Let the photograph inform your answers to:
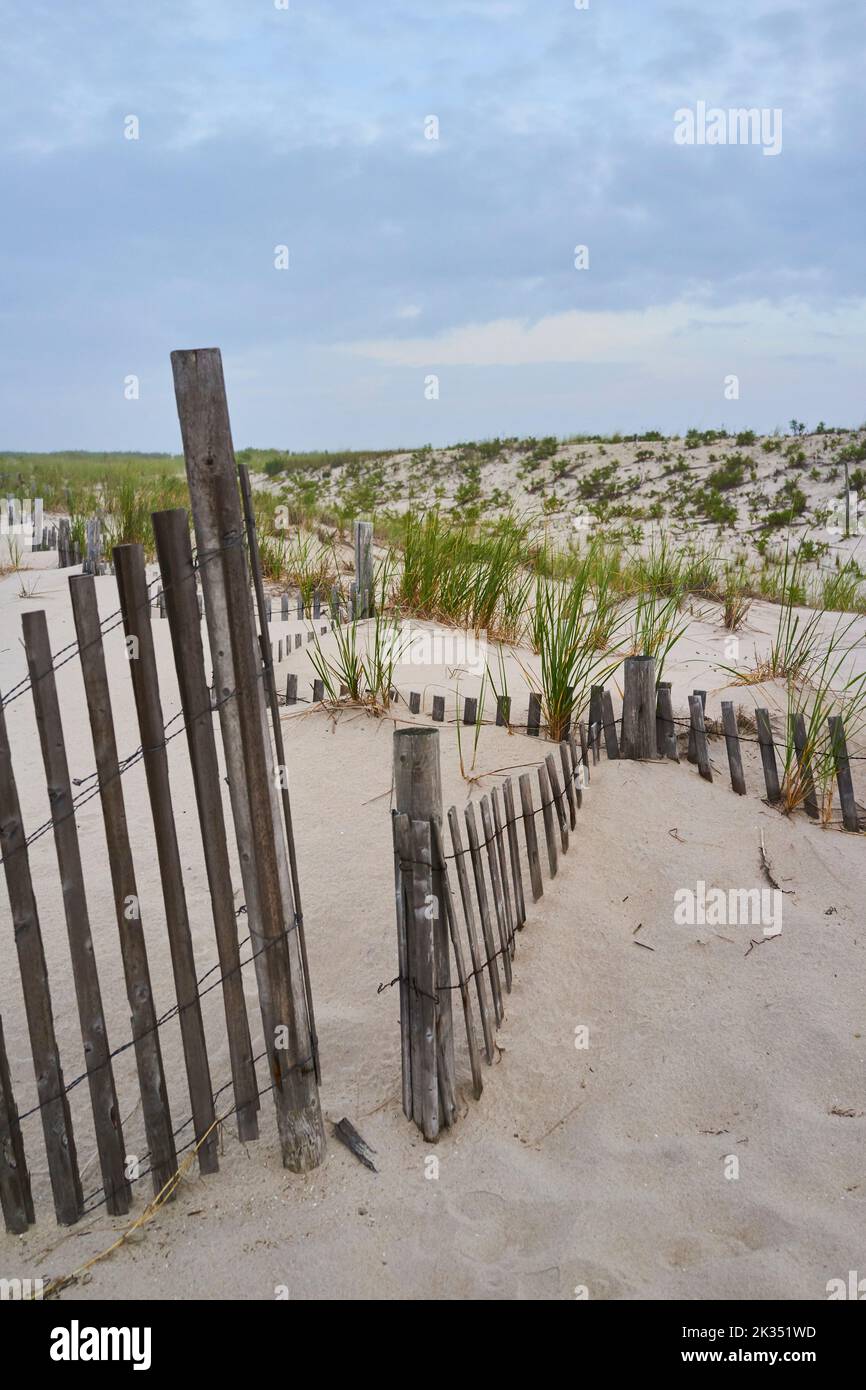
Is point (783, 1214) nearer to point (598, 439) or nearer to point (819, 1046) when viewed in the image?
point (819, 1046)

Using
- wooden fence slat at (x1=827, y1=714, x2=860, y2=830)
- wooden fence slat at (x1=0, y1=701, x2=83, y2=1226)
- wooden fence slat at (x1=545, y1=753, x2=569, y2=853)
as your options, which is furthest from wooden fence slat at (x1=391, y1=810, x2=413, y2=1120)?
wooden fence slat at (x1=827, y1=714, x2=860, y2=830)

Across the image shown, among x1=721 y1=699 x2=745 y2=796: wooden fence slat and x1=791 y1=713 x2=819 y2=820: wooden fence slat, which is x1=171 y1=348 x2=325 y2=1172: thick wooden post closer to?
x1=721 y1=699 x2=745 y2=796: wooden fence slat

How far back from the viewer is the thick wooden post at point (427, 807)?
2490 mm

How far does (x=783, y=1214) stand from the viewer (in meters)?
2.42

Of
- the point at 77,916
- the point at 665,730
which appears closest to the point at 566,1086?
the point at 77,916

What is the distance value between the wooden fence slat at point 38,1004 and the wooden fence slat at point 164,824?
0.30m

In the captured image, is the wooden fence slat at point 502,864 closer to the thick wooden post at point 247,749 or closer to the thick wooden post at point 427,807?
the thick wooden post at point 427,807

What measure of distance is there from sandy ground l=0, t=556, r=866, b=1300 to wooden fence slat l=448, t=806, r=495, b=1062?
0.14 m

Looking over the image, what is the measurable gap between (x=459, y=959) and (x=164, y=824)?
968 millimetres

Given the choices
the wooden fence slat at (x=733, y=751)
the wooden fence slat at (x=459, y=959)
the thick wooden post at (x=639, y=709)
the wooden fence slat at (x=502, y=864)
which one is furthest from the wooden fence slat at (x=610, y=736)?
the wooden fence slat at (x=459, y=959)

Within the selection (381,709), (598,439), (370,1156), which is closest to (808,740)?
(381,709)

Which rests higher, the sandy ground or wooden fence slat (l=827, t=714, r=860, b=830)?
wooden fence slat (l=827, t=714, r=860, b=830)

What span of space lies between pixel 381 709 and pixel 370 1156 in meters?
3.28

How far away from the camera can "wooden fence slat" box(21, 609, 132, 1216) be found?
6.90 ft
